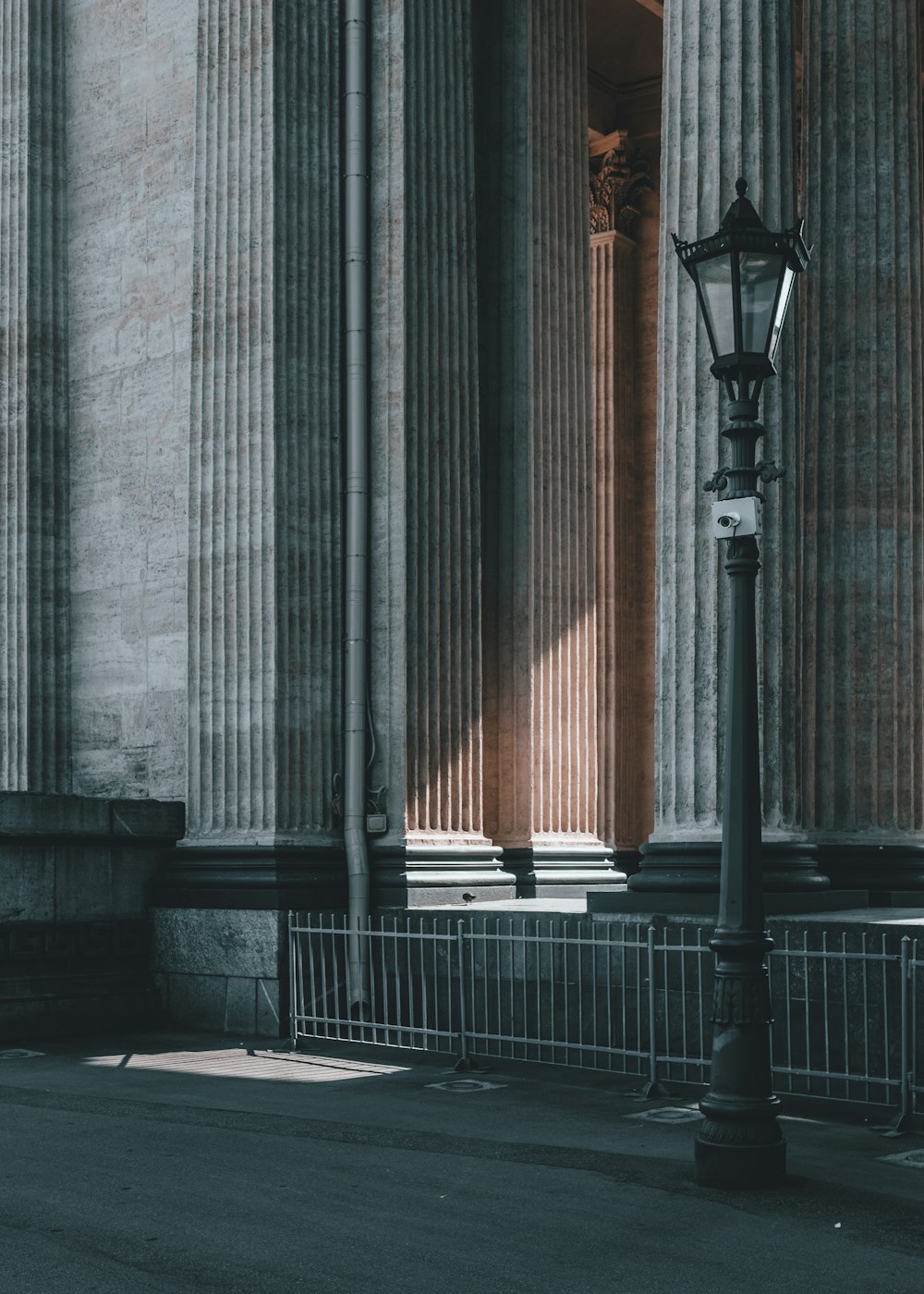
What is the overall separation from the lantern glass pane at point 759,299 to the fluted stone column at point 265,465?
25.8 ft

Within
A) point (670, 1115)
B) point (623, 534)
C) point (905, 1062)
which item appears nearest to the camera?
point (905, 1062)

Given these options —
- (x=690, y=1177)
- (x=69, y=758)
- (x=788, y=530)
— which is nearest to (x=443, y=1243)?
(x=690, y=1177)

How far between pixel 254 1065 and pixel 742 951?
240 inches

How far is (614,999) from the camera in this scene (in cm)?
1334

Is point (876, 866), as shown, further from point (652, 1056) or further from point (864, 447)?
point (864, 447)

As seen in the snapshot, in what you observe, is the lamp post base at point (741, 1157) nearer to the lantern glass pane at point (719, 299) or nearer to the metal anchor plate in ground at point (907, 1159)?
the metal anchor plate in ground at point (907, 1159)

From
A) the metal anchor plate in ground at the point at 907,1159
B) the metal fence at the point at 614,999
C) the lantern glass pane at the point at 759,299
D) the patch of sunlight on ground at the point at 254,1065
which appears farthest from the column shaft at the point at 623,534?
the lantern glass pane at the point at 759,299

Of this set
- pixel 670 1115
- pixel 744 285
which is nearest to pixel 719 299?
pixel 744 285

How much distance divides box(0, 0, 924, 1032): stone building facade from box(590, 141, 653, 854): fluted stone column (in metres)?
7.04

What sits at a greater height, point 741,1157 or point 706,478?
point 706,478

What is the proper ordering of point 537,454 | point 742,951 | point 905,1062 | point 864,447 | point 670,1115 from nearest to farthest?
point 742,951
point 905,1062
point 670,1115
point 864,447
point 537,454

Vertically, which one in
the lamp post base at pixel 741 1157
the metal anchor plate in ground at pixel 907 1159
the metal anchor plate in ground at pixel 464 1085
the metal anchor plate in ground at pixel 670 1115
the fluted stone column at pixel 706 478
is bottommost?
the metal anchor plate in ground at pixel 464 1085

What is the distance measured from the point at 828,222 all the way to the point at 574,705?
5919 mm

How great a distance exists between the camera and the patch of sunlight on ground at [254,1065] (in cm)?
1333
